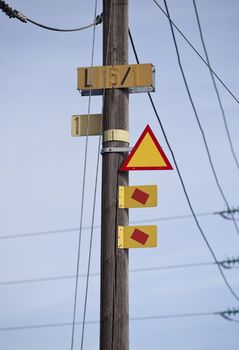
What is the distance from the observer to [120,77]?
11.3 meters

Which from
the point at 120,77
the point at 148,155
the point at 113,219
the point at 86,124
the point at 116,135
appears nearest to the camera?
the point at 148,155

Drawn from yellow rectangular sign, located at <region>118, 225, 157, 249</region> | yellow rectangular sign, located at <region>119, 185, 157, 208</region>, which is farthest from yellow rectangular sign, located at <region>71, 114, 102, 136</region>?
yellow rectangular sign, located at <region>118, 225, 157, 249</region>

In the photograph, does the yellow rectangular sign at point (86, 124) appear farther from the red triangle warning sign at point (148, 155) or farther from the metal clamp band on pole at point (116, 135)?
the red triangle warning sign at point (148, 155)

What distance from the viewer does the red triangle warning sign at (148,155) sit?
1074 centimetres

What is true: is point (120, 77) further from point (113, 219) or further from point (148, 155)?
point (113, 219)

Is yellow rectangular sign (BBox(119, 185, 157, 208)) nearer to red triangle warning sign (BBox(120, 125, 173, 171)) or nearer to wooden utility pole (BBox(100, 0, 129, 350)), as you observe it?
wooden utility pole (BBox(100, 0, 129, 350))

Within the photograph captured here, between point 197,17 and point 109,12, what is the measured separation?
8.45 ft

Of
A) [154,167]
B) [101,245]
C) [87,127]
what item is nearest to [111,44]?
[87,127]

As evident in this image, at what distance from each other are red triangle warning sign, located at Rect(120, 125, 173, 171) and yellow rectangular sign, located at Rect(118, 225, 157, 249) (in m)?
0.79

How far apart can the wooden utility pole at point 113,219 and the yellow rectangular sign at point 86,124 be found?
0.16 metres

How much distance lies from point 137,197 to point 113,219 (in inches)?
16.9

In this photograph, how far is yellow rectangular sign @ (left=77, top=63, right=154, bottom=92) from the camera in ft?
37.0

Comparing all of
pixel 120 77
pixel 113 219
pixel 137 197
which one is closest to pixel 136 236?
pixel 113 219

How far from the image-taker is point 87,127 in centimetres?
1141
